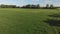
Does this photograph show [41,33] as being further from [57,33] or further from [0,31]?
[0,31]

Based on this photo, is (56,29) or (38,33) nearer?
(38,33)

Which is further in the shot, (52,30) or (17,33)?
(52,30)

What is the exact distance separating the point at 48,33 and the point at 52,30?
36.6 inches

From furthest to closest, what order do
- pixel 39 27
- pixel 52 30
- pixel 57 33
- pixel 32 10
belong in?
pixel 32 10 < pixel 39 27 < pixel 52 30 < pixel 57 33

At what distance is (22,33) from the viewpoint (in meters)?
12.2

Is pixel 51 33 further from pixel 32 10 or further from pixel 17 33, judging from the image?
pixel 32 10

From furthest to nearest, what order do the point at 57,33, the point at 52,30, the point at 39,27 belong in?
the point at 39,27 → the point at 52,30 → the point at 57,33

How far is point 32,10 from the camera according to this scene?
25.8 meters

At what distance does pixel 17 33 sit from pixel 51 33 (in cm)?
260

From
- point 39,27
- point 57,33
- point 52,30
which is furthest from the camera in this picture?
point 39,27

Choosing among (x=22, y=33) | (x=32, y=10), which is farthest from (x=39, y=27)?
(x=32, y=10)

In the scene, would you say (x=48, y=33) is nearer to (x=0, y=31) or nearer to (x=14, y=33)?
(x=14, y=33)

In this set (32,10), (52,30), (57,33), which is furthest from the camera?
(32,10)

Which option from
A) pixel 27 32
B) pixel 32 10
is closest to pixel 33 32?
pixel 27 32
